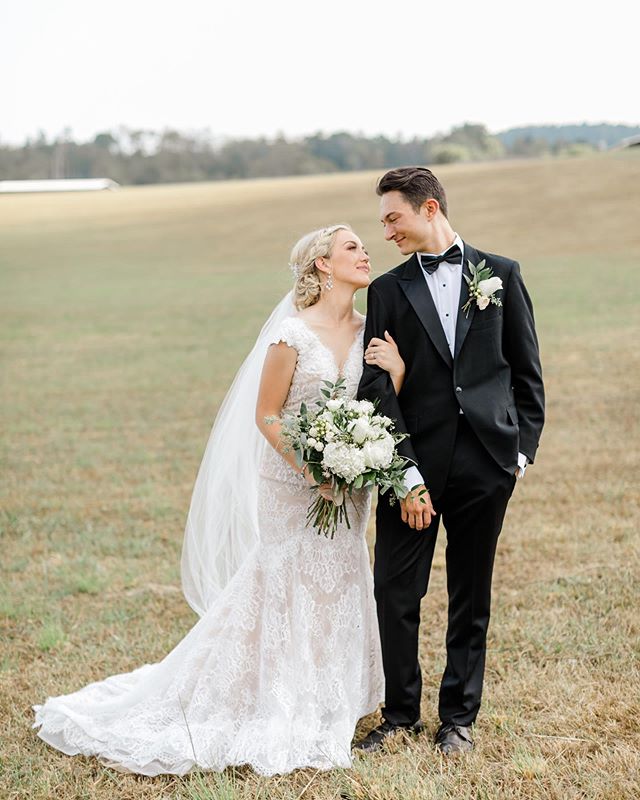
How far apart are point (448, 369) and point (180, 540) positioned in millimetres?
4116

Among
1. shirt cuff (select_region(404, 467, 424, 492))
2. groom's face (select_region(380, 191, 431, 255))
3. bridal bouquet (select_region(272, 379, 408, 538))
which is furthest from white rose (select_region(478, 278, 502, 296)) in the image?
shirt cuff (select_region(404, 467, 424, 492))

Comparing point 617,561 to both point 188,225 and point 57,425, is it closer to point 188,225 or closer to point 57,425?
point 57,425

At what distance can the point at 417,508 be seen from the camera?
3973mm

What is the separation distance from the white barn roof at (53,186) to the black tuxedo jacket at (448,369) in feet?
264

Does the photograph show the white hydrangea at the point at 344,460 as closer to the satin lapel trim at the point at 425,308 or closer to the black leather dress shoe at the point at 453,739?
the satin lapel trim at the point at 425,308

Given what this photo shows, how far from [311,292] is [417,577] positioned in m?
1.35

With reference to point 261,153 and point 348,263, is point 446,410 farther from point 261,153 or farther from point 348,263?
point 261,153

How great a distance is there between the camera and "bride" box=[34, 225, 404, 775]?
4215mm

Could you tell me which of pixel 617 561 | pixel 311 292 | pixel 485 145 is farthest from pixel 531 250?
pixel 485 145

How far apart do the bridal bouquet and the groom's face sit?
2.21ft

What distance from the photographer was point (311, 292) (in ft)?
14.3

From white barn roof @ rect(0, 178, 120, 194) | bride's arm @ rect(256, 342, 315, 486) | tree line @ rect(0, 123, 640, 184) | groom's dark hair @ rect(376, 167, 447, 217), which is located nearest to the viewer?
groom's dark hair @ rect(376, 167, 447, 217)

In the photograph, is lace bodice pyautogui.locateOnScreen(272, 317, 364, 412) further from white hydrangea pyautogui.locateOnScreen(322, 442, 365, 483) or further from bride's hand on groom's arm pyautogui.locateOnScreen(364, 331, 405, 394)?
white hydrangea pyautogui.locateOnScreen(322, 442, 365, 483)

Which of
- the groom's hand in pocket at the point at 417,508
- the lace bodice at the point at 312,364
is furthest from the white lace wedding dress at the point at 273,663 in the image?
the groom's hand in pocket at the point at 417,508
